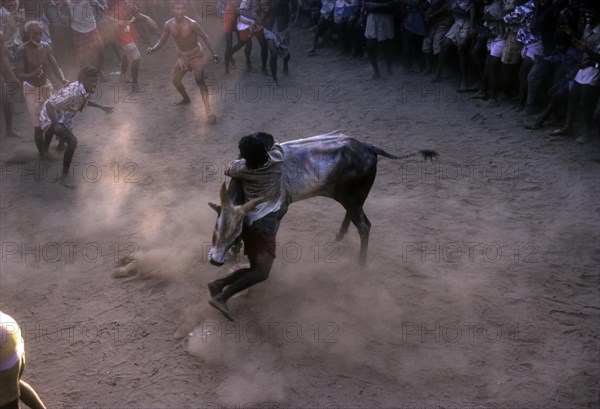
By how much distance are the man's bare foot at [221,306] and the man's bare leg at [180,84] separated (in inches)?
253

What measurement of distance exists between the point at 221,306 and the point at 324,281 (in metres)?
1.36

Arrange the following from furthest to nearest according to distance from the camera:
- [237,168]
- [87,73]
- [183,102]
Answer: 1. [183,102]
2. [87,73]
3. [237,168]

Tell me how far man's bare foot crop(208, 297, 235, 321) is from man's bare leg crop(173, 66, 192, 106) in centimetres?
644

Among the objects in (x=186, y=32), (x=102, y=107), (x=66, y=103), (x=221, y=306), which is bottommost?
(x=221, y=306)

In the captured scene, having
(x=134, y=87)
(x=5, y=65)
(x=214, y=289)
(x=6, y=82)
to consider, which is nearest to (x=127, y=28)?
(x=134, y=87)

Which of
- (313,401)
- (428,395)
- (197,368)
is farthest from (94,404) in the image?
(428,395)

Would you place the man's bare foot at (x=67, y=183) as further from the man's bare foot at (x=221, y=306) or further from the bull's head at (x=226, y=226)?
the bull's head at (x=226, y=226)

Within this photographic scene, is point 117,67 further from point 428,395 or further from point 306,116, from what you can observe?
point 428,395

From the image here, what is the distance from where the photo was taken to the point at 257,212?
17.5ft

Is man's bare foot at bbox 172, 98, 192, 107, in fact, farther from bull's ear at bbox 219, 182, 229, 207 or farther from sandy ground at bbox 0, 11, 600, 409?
bull's ear at bbox 219, 182, 229, 207

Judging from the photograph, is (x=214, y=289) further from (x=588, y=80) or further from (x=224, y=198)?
(x=588, y=80)

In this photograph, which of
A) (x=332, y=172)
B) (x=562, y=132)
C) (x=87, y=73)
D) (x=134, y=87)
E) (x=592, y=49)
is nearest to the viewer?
(x=332, y=172)

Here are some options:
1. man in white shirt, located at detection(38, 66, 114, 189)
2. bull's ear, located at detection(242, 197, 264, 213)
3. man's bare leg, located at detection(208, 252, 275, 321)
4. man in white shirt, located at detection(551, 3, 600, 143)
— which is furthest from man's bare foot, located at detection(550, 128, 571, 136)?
man in white shirt, located at detection(38, 66, 114, 189)

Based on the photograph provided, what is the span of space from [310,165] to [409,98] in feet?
20.4
